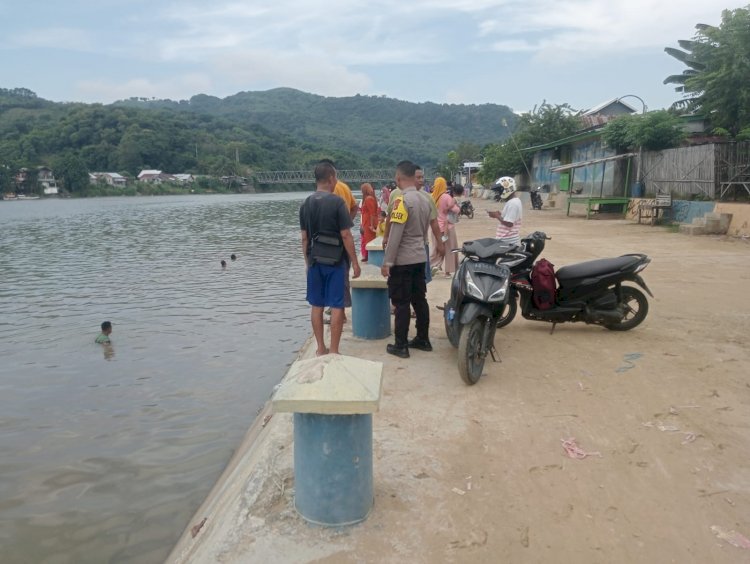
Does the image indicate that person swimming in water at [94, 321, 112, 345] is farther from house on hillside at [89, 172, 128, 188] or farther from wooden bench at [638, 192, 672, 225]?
house on hillside at [89, 172, 128, 188]

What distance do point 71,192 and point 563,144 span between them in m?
78.3

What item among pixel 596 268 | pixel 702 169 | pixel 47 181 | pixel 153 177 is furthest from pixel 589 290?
pixel 153 177

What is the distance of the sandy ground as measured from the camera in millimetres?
2506

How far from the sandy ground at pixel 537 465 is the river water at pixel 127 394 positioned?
0.57m

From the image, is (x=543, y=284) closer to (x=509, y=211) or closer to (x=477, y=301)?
(x=509, y=211)

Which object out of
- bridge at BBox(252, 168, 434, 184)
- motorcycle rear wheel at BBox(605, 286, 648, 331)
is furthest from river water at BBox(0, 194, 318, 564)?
bridge at BBox(252, 168, 434, 184)

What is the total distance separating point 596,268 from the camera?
5.58m

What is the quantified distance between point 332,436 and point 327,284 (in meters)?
2.37

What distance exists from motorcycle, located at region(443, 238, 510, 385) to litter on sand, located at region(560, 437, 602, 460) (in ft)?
3.33

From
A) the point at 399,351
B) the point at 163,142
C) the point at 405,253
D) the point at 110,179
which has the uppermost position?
the point at 163,142

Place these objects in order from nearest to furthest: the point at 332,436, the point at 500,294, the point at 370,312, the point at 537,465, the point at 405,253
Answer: the point at 332,436, the point at 537,465, the point at 500,294, the point at 405,253, the point at 370,312

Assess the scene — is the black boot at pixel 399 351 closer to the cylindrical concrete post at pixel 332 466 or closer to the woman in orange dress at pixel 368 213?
the cylindrical concrete post at pixel 332 466

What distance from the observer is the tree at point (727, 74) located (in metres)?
17.6

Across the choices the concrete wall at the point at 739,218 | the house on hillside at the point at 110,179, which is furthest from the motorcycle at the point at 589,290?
the house on hillside at the point at 110,179
